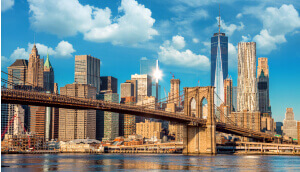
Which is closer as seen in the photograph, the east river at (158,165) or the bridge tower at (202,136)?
the east river at (158,165)

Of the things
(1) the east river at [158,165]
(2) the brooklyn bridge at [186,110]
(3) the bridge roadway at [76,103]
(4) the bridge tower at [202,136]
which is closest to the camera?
(1) the east river at [158,165]

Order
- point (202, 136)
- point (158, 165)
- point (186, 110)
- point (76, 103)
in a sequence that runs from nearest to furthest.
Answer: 1. point (158, 165)
2. point (76, 103)
3. point (202, 136)
4. point (186, 110)

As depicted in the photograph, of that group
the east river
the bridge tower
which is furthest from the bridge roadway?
the east river

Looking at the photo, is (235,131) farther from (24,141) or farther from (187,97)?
(24,141)

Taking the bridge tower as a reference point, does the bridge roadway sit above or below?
above

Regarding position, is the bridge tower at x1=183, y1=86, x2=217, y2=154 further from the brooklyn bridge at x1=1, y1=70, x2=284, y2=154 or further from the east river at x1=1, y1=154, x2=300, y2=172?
the east river at x1=1, y1=154, x2=300, y2=172

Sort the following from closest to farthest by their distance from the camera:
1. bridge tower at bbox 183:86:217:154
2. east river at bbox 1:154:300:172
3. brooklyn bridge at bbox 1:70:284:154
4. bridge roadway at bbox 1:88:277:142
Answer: east river at bbox 1:154:300:172 → bridge roadway at bbox 1:88:277:142 → brooklyn bridge at bbox 1:70:284:154 → bridge tower at bbox 183:86:217:154

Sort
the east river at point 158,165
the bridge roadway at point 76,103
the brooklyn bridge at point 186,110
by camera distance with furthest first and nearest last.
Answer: the brooklyn bridge at point 186,110
the bridge roadway at point 76,103
the east river at point 158,165

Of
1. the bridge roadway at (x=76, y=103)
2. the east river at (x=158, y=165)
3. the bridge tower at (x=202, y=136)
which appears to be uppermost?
the bridge roadway at (x=76, y=103)

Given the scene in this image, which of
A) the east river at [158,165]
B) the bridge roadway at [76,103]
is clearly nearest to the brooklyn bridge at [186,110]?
the bridge roadway at [76,103]

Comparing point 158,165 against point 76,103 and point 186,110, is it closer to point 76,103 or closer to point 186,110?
point 76,103

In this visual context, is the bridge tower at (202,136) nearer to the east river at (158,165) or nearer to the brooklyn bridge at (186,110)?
the brooklyn bridge at (186,110)

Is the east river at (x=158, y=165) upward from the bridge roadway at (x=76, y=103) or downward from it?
downward

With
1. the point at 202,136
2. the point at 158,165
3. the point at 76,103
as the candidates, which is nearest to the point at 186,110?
the point at 202,136
